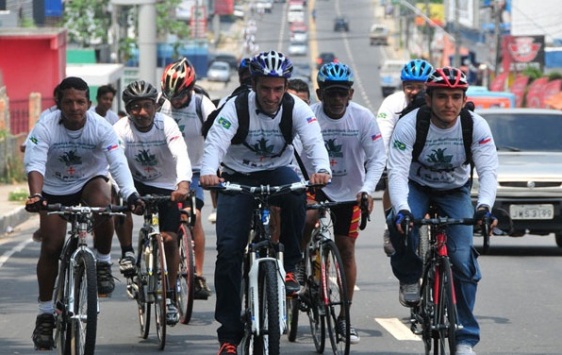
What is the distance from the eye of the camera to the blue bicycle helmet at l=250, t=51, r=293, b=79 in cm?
873

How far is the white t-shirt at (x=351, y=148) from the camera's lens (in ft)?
34.0

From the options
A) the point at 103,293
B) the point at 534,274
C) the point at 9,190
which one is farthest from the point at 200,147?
the point at 9,190

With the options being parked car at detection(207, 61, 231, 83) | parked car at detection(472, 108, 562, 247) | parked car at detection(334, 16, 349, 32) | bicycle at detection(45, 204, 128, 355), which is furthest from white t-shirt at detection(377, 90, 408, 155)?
parked car at detection(334, 16, 349, 32)

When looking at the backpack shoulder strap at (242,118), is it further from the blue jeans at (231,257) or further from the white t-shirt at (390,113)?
the white t-shirt at (390,113)

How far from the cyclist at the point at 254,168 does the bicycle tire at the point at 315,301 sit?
0.70m

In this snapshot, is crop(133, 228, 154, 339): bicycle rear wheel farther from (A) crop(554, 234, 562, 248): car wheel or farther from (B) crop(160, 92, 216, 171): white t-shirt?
(A) crop(554, 234, 562, 248): car wheel

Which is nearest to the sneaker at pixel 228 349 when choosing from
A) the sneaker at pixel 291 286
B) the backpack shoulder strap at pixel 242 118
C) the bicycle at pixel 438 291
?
the sneaker at pixel 291 286

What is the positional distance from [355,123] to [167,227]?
1596 mm

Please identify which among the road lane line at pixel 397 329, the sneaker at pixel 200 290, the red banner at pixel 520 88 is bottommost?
the red banner at pixel 520 88

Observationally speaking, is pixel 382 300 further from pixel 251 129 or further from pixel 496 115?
pixel 496 115

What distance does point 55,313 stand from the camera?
933cm

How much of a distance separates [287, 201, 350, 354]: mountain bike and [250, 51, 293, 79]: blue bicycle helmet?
1.18m

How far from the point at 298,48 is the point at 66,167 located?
97419 mm

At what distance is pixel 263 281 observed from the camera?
8562 millimetres
